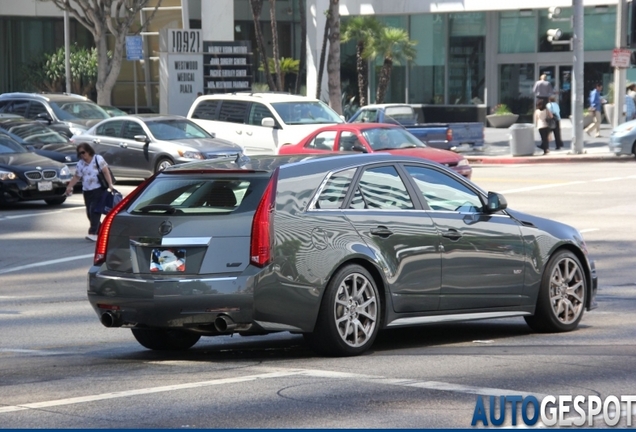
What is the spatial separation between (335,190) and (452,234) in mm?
1136

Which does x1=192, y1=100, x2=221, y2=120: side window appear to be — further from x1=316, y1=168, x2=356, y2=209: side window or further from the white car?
x1=316, y1=168, x2=356, y2=209: side window

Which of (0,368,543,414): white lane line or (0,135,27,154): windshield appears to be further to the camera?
(0,135,27,154): windshield

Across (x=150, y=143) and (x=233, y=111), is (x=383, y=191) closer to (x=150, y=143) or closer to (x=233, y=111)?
(x=150, y=143)

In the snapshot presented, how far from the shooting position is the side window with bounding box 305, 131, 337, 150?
24.8 m

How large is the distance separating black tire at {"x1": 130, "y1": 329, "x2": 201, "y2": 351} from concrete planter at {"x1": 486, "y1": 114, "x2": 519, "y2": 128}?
130 feet

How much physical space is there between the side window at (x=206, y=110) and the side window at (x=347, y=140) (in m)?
6.15

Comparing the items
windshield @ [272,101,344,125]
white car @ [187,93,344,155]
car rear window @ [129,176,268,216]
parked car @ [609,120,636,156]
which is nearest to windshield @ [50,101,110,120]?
white car @ [187,93,344,155]

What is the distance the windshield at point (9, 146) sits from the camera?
2492 cm

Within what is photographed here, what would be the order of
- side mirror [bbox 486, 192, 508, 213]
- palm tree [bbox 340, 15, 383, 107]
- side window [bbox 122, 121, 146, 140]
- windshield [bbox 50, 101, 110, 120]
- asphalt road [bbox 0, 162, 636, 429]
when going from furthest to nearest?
palm tree [bbox 340, 15, 383, 107] → windshield [bbox 50, 101, 110, 120] → side window [bbox 122, 121, 146, 140] → side mirror [bbox 486, 192, 508, 213] → asphalt road [bbox 0, 162, 636, 429]

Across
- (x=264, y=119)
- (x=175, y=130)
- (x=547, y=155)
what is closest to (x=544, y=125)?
(x=547, y=155)

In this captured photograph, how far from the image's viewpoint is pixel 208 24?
162 ft

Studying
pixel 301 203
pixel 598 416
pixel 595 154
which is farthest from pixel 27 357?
pixel 595 154

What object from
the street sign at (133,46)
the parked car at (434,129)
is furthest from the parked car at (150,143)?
the street sign at (133,46)

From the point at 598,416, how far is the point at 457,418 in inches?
32.5
